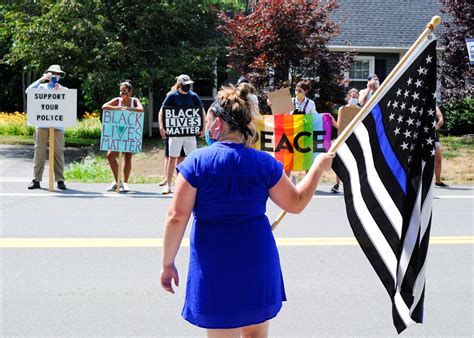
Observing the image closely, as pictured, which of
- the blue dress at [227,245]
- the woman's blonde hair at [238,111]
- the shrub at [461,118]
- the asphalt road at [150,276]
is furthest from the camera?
the shrub at [461,118]

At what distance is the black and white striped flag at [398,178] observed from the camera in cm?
424

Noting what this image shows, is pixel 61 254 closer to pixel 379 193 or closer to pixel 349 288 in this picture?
pixel 349 288

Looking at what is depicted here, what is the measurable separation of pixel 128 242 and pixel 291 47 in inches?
445

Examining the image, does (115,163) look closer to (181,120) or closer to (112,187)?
(112,187)

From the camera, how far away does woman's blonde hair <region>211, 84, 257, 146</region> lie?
3762mm

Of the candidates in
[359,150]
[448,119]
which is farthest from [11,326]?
[448,119]

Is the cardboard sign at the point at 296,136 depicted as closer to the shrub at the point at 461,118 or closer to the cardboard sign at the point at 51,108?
the cardboard sign at the point at 51,108

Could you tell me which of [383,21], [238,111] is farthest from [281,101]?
[383,21]

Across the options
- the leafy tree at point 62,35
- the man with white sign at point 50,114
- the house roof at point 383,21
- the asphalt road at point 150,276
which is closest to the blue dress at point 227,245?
the asphalt road at point 150,276

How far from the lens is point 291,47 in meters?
18.6

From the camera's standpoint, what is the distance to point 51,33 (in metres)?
20.8

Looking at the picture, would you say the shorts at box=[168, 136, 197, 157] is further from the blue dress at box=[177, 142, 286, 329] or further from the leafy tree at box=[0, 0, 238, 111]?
the blue dress at box=[177, 142, 286, 329]

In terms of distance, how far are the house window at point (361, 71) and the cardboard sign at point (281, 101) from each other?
47.2 ft

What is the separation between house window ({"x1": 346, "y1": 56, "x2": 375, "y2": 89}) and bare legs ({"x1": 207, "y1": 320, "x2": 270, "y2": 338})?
2338 centimetres
